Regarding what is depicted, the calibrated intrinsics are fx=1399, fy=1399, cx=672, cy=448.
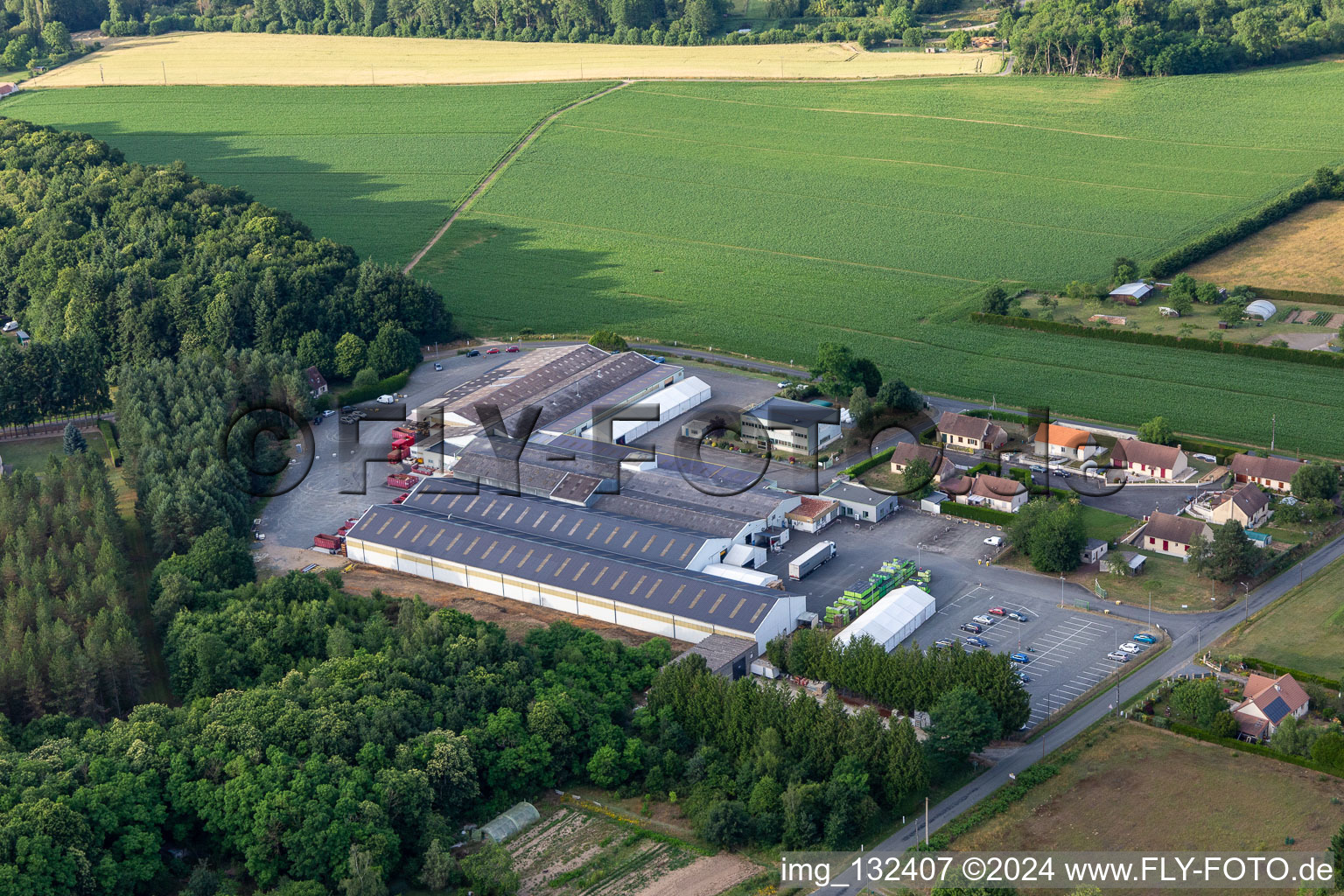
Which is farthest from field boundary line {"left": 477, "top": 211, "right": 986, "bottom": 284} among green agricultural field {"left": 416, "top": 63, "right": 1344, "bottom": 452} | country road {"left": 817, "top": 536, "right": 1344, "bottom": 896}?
country road {"left": 817, "top": 536, "right": 1344, "bottom": 896}

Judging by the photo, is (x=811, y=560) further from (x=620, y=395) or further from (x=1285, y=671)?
(x=620, y=395)

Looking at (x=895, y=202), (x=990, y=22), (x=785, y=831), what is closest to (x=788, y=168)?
(x=895, y=202)

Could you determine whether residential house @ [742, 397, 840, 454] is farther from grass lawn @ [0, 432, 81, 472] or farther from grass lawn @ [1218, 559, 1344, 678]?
grass lawn @ [0, 432, 81, 472]

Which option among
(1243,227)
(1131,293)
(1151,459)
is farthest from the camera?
(1243,227)

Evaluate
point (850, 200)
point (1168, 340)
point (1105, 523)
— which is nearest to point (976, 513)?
point (1105, 523)

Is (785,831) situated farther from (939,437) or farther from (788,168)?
(788,168)

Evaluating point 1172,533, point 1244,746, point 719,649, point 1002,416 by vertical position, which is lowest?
point 1244,746
